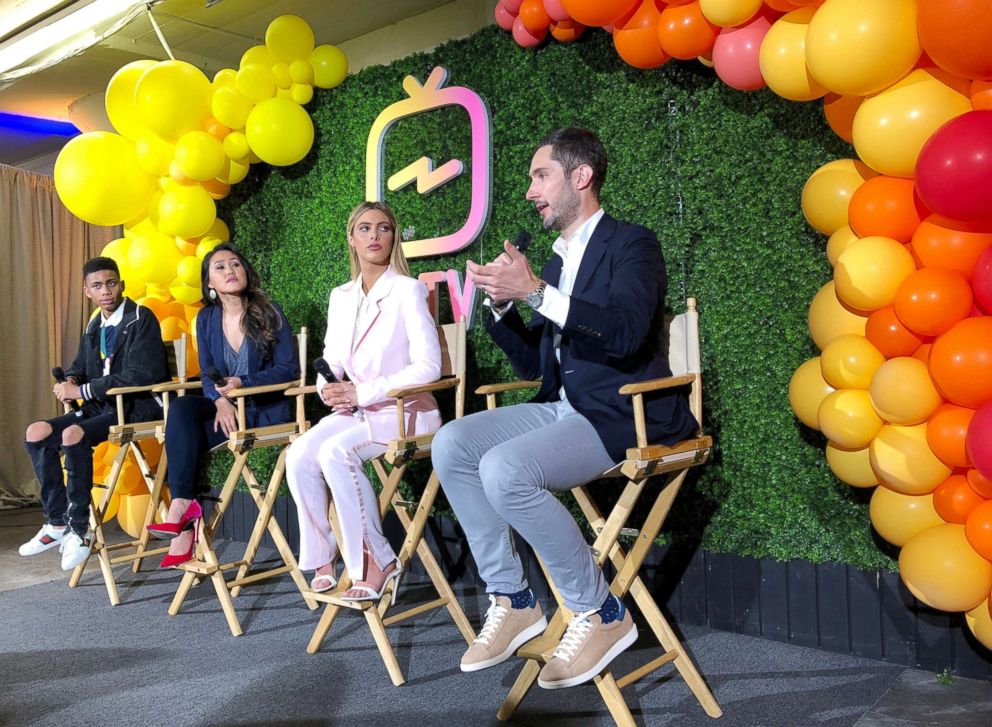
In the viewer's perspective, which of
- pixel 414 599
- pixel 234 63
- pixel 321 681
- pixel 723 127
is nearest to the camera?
pixel 321 681

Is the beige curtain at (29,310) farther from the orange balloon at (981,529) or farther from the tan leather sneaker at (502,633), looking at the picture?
the orange balloon at (981,529)

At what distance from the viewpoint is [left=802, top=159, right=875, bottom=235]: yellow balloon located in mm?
2291

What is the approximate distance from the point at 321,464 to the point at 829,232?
5.66 ft

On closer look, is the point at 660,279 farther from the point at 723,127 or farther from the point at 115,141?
the point at 115,141

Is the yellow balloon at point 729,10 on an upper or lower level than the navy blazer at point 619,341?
upper

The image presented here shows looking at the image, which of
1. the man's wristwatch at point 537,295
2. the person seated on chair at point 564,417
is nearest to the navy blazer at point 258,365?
the person seated on chair at point 564,417

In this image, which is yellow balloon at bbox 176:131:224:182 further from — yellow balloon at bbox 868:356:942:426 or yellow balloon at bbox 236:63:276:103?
yellow balloon at bbox 868:356:942:426

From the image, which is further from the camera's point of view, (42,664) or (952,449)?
(42,664)

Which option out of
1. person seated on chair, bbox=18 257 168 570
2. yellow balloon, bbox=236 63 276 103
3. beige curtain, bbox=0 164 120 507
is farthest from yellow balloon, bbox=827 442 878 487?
beige curtain, bbox=0 164 120 507

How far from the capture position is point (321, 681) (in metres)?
2.60

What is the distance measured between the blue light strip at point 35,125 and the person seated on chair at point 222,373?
3.81 m

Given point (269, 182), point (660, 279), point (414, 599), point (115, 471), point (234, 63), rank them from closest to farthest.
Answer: point (660, 279) < point (414, 599) < point (115, 471) < point (269, 182) < point (234, 63)

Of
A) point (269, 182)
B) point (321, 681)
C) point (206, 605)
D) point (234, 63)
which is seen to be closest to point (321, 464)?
point (321, 681)

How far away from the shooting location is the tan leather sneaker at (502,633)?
2227 millimetres
